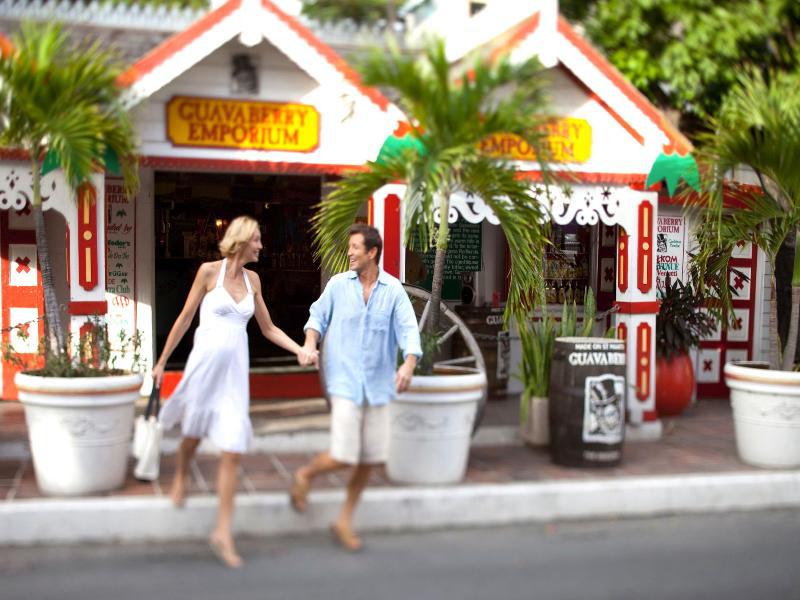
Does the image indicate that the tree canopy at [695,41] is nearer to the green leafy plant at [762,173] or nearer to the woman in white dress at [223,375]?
the green leafy plant at [762,173]

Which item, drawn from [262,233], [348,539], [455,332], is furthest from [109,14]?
[348,539]

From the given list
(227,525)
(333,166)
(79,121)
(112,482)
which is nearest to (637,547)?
(227,525)

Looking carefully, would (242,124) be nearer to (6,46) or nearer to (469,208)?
(6,46)

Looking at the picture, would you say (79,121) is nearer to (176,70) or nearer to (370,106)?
(176,70)

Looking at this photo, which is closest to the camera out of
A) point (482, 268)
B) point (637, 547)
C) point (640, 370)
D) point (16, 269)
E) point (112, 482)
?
point (637, 547)

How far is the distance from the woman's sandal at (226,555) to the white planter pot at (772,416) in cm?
405

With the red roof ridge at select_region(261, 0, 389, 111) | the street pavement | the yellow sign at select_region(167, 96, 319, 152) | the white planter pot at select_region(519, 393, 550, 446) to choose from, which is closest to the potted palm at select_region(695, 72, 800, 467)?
the street pavement

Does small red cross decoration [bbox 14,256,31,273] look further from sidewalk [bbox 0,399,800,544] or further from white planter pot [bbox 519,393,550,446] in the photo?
white planter pot [bbox 519,393,550,446]

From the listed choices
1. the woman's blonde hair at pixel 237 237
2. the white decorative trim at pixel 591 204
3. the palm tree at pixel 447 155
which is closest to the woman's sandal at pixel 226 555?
the woman's blonde hair at pixel 237 237

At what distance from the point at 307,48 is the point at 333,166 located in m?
1.00

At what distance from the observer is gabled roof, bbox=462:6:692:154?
7781 millimetres

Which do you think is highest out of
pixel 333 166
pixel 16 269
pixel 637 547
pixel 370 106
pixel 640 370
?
pixel 370 106

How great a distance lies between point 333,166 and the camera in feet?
25.6

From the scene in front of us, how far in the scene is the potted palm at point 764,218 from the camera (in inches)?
270
